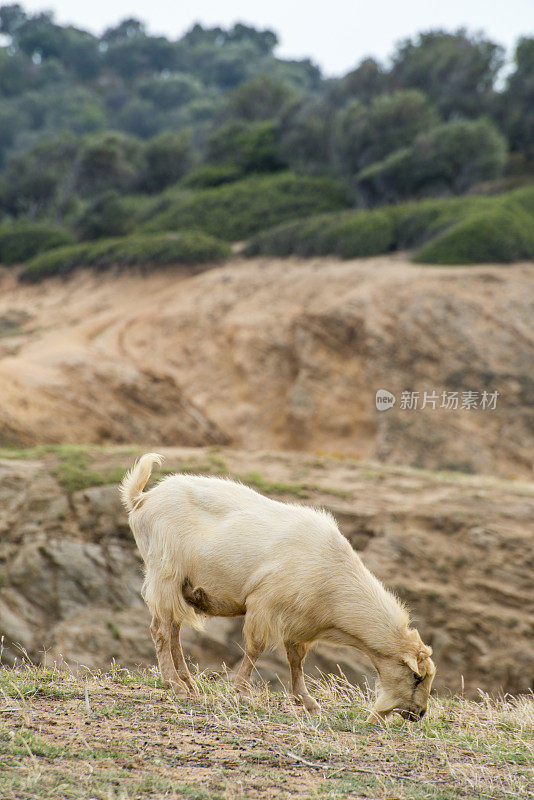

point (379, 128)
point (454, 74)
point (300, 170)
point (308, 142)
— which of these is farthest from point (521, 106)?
point (300, 170)

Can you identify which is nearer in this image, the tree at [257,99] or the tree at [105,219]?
the tree at [105,219]

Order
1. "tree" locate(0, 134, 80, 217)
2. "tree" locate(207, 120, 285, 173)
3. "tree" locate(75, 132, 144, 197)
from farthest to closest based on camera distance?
"tree" locate(0, 134, 80, 217) < "tree" locate(75, 132, 144, 197) < "tree" locate(207, 120, 285, 173)

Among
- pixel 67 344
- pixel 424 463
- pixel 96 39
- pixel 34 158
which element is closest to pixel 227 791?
pixel 424 463

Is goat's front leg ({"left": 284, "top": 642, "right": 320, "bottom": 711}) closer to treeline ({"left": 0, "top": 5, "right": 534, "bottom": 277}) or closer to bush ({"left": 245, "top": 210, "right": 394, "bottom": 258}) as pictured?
treeline ({"left": 0, "top": 5, "right": 534, "bottom": 277})

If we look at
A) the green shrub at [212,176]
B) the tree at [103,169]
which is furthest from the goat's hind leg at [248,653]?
the tree at [103,169]

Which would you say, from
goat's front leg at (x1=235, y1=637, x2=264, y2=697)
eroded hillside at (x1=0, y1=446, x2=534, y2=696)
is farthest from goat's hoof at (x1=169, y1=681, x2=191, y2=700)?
eroded hillside at (x1=0, y1=446, x2=534, y2=696)

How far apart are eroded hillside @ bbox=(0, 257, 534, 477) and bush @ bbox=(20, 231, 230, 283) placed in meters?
1.76

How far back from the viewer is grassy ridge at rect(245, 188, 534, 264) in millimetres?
20141

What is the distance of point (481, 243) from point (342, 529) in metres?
11.6

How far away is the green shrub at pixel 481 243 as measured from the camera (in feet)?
65.9

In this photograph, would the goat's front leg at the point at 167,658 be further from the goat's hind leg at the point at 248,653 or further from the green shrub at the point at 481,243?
the green shrub at the point at 481,243

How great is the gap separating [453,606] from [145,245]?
1537 cm

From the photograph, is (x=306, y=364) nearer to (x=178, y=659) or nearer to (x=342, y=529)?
(x=342, y=529)

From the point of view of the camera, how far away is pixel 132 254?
22.6 metres
